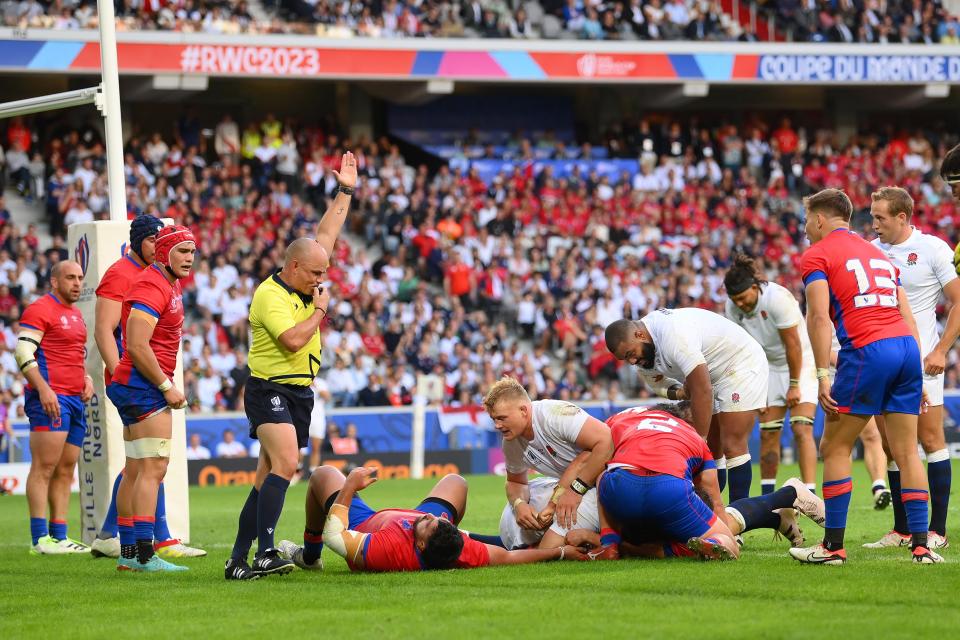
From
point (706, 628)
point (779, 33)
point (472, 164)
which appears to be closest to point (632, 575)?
point (706, 628)

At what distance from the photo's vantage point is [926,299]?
10227 millimetres

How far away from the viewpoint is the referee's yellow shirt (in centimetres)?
889

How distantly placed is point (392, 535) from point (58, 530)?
13.6 feet

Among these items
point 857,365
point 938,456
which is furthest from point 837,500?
point 938,456

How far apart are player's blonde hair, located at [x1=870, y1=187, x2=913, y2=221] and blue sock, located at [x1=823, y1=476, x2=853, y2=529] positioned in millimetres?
2218

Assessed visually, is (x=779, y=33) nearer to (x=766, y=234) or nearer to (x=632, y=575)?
(x=766, y=234)

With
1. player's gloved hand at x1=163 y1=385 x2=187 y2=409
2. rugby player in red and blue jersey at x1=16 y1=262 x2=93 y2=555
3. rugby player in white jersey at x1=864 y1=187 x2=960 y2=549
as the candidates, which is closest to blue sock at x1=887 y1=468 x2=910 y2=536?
rugby player in white jersey at x1=864 y1=187 x2=960 y2=549

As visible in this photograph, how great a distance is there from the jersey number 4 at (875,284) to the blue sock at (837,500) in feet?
3.72

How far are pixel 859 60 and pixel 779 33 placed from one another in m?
2.26

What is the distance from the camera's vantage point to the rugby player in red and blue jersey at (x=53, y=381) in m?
11.5

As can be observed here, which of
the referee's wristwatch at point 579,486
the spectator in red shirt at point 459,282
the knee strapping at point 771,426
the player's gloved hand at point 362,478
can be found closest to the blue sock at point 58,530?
the player's gloved hand at point 362,478

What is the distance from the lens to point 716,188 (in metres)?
33.2

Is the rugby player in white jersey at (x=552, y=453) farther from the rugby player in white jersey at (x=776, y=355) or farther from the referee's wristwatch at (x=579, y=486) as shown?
the rugby player in white jersey at (x=776, y=355)

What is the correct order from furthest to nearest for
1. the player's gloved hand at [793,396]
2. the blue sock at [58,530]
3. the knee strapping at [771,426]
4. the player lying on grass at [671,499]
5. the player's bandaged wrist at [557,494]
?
the knee strapping at [771,426], the blue sock at [58,530], the player's gloved hand at [793,396], the player's bandaged wrist at [557,494], the player lying on grass at [671,499]
